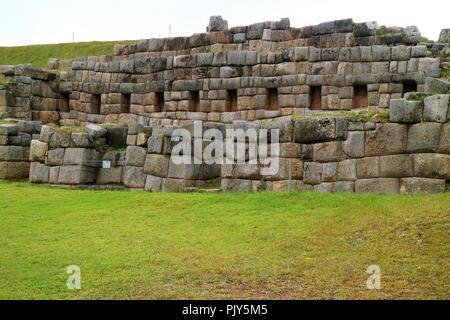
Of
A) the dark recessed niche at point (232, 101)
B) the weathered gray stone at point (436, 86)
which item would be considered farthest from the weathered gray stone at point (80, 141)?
the weathered gray stone at point (436, 86)

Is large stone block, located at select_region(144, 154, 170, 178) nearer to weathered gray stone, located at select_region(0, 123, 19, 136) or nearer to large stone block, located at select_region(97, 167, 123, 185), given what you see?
large stone block, located at select_region(97, 167, 123, 185)

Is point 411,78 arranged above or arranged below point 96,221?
above

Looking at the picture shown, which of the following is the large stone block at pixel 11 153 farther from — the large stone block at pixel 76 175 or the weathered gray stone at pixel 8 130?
the large stone block at pixel 76 175

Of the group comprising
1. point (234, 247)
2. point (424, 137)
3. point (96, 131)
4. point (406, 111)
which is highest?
point (406, 111)

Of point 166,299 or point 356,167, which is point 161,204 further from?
point 166,299

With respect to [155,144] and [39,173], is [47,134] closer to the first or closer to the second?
[39,173]

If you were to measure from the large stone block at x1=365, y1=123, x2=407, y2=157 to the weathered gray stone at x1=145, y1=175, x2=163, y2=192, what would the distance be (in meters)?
6.31

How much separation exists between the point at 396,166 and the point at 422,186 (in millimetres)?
762

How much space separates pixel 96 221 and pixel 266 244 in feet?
14.1

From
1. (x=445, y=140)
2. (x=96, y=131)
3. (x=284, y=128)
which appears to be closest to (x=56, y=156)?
(x=96, y=131)

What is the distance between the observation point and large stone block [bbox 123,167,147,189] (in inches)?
644

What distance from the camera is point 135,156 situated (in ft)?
54.5

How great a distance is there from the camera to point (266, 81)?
76.0 ft

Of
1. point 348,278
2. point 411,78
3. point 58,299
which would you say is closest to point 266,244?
point 348,278
